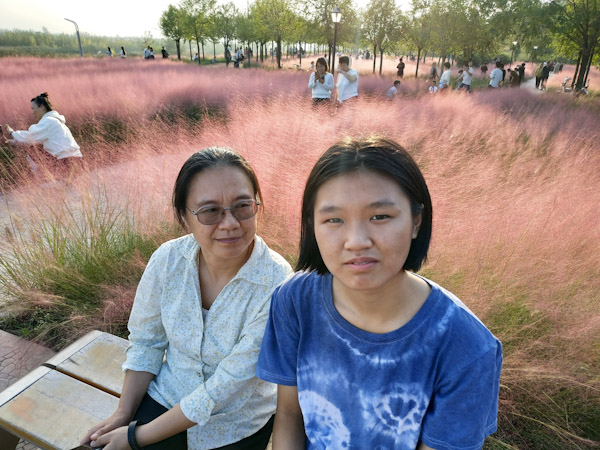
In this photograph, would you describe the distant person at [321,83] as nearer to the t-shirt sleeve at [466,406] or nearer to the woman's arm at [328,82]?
the woman's arm at [328,82]

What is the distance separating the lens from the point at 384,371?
1031mm

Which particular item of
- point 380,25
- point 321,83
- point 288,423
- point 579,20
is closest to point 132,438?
point 288,423

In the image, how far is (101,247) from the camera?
2986 mm

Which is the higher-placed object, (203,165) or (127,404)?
(203,165)

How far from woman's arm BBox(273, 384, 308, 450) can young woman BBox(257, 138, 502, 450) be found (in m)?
0.06

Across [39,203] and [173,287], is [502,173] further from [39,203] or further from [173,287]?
→ [39,203]

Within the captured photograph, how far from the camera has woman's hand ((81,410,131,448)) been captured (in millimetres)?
1416

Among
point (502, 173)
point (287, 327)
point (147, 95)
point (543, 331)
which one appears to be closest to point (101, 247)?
point (287, 327)

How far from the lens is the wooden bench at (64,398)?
152 centimetres

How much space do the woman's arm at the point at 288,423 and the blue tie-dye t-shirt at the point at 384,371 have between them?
0.04 metres

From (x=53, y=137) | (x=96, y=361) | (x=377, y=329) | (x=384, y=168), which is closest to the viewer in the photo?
(x=384, y=168)

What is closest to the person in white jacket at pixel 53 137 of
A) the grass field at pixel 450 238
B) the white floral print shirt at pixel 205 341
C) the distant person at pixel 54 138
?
the distant person at pixel 54 138

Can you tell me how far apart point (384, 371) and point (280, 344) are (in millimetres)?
316

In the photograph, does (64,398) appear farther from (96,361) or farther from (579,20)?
(579,20)
